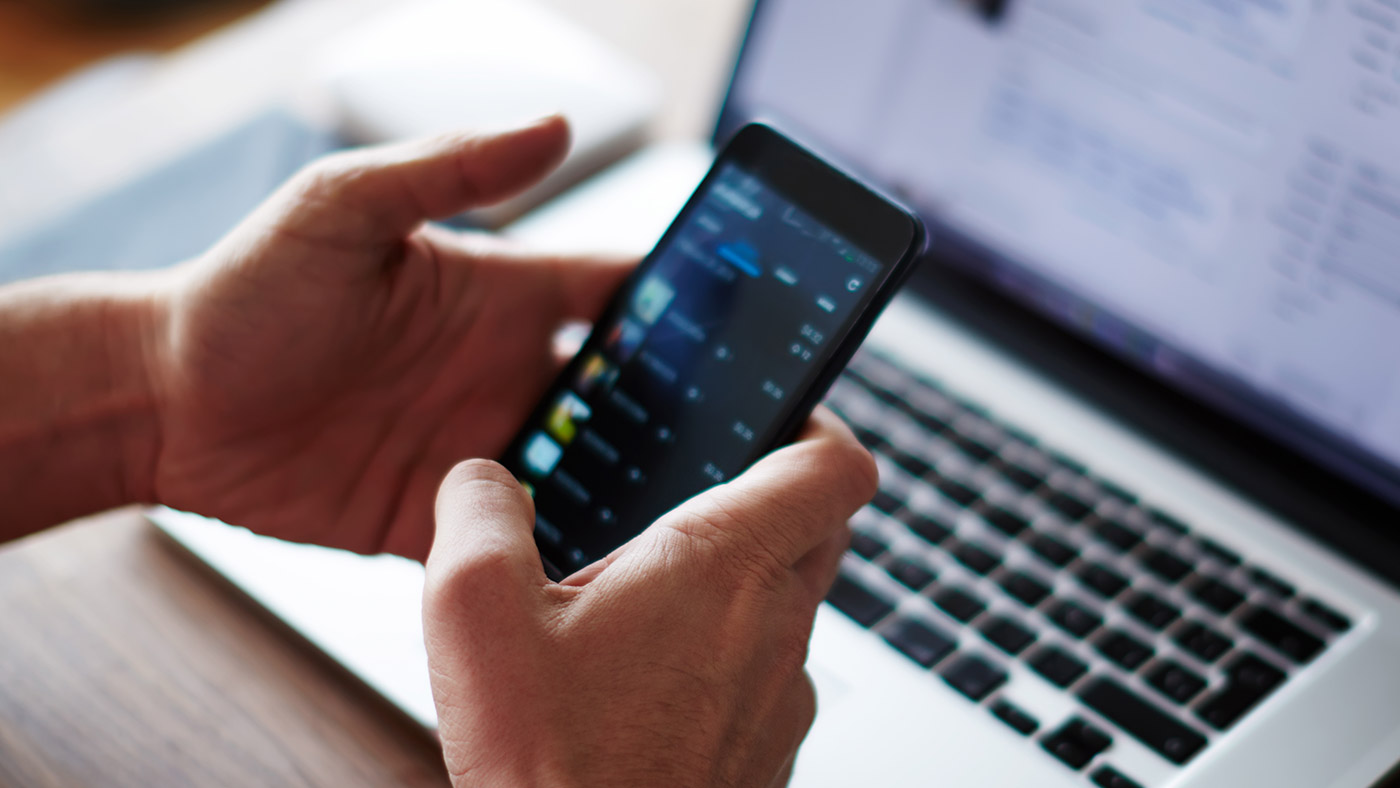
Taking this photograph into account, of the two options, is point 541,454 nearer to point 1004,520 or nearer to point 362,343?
point 362,343

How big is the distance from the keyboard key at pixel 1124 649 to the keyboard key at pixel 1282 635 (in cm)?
6

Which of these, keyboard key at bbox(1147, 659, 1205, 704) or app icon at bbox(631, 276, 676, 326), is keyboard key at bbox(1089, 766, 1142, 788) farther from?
app icon at bbox(631, 276, 676, 326)

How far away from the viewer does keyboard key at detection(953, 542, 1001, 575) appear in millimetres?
549

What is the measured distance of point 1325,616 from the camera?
21.5 inches

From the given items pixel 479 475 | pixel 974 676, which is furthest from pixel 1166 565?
pixel 479 475

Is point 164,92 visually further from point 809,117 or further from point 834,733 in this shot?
point 834,733

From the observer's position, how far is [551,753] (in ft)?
1.14

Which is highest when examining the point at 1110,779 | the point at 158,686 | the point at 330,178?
the point at 330,178

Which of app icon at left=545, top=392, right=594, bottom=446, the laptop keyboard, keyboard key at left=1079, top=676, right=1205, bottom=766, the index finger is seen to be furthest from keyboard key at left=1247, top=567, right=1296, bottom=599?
app icon at left=545, top=392, right=594, bottom=446

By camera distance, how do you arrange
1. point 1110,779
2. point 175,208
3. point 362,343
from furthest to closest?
point 175,208 → point 362,343 → point 1110,779

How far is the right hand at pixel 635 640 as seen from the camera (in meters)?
0.35

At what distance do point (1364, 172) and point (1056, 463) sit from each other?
0.66 ft

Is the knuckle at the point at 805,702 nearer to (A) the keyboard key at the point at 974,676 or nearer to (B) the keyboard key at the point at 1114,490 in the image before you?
(A) the keyboard key at the point at 974,676

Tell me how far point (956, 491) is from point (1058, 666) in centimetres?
11
